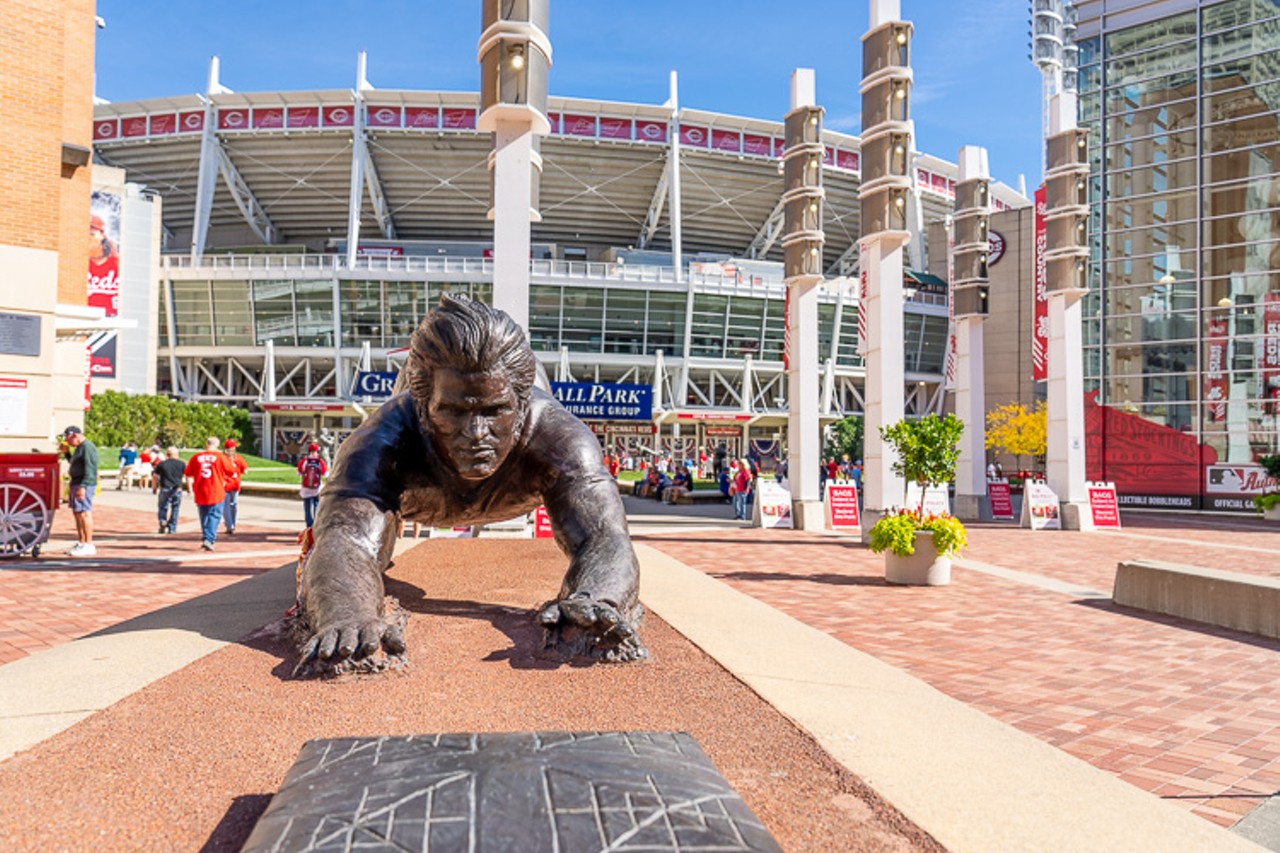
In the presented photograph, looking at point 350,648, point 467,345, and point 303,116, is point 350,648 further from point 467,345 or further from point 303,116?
point 303,116

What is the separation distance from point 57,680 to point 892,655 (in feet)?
14.8

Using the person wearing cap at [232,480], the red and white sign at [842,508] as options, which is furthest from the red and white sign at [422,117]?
the red and white sign at [842,508]

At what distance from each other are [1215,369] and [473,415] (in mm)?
29395

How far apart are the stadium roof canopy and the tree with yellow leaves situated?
13973 millimetres

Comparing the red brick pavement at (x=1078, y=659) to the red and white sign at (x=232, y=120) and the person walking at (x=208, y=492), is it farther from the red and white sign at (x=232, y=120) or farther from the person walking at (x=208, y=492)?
the red and white sign at (x=232, y=120)

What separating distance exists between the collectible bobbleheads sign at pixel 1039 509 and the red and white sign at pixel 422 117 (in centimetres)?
3570

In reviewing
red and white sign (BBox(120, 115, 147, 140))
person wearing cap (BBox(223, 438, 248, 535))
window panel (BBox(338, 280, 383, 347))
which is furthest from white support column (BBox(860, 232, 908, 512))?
red and white sign (BBox(120, 115, 147, 140))

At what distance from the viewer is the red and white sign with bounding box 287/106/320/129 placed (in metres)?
42.2

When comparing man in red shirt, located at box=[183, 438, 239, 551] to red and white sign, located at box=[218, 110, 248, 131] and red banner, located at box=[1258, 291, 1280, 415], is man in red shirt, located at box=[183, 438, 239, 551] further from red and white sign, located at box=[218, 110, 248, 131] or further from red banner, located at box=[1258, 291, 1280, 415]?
red and white sign, located at box=[218, 110, 248, 131]

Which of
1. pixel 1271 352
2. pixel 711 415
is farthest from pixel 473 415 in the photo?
pixel 711 415

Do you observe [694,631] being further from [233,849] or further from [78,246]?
[78,246]

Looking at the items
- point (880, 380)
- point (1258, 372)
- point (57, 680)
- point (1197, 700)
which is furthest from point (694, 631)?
point (1258, 372)

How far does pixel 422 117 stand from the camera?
42094 millimetres

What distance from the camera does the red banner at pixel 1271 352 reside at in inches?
966
